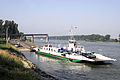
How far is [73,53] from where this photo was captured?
40.2 m

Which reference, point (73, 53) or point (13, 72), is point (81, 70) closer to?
point (73, 53)

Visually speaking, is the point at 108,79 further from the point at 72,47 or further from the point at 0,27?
the point at 0,27

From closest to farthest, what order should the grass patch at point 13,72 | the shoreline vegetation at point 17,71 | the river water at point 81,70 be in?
the grass patch at point 13,72, the shoreline vegetation at point 17,71, the river water at point 81,70

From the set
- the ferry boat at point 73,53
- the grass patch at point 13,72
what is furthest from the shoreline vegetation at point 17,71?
the ferry boat at point 73,53

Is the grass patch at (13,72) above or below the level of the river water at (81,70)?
above

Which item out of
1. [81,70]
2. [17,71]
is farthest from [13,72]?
[81,70]

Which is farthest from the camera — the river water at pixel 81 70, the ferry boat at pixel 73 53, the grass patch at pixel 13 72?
the ferry boat at pixel 73 53

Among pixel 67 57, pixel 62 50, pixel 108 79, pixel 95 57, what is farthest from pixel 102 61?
pixel 62 50

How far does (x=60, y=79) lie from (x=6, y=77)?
10.2m

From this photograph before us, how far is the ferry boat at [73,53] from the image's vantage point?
118 ft

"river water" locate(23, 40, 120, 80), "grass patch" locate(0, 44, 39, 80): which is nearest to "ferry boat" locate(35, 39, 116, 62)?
"river water" locate(23, 40, 120, 80)

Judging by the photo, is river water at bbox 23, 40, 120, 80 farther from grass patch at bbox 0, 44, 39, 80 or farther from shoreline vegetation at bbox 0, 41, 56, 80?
grass patch at bbox 0, 44, 39, 80

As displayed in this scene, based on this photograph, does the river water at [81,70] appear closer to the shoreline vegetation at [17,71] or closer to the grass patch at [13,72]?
the shoreline vegetation at [17,71]

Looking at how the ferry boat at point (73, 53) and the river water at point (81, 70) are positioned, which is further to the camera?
the ferry boat at point (73, 53)
